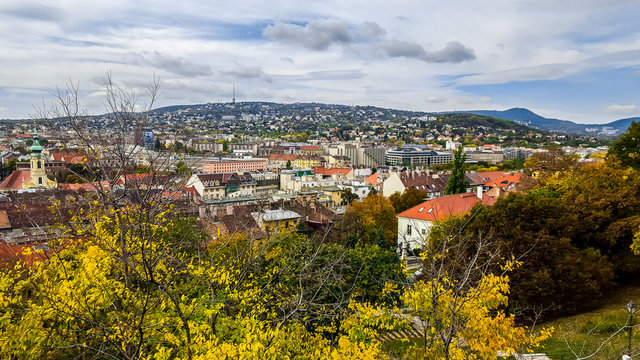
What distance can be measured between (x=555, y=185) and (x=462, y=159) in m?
15.8

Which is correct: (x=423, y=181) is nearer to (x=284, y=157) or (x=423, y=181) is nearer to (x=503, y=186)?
(x=503, y=186)

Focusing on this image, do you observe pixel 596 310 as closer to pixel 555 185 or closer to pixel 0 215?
pixel 555 185

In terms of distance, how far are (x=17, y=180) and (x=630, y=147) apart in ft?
238

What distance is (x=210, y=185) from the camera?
6300cm

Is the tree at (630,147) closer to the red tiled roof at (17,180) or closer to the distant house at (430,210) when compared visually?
the distant house at (430,210)

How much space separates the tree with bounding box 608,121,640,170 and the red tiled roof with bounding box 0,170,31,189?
6922 cm

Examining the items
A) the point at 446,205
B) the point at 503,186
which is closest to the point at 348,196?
the point at 503,186

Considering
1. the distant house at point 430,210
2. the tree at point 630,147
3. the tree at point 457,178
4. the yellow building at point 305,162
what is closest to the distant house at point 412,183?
the tree at point 457,178

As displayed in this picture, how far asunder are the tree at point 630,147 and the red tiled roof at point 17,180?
227 ft

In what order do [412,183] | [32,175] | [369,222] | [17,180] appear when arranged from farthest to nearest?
[17,180] < [32,175] < [412,183] < [369,222]

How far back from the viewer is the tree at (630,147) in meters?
27.0

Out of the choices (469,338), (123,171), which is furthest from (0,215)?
(469,338)

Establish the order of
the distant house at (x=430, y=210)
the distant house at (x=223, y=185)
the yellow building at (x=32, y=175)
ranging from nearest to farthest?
the distant house at (x=430, y=210), the yellow building at (x=32, y=175), the distant house at (x=223, y=185)

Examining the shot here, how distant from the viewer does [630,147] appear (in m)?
28.2
